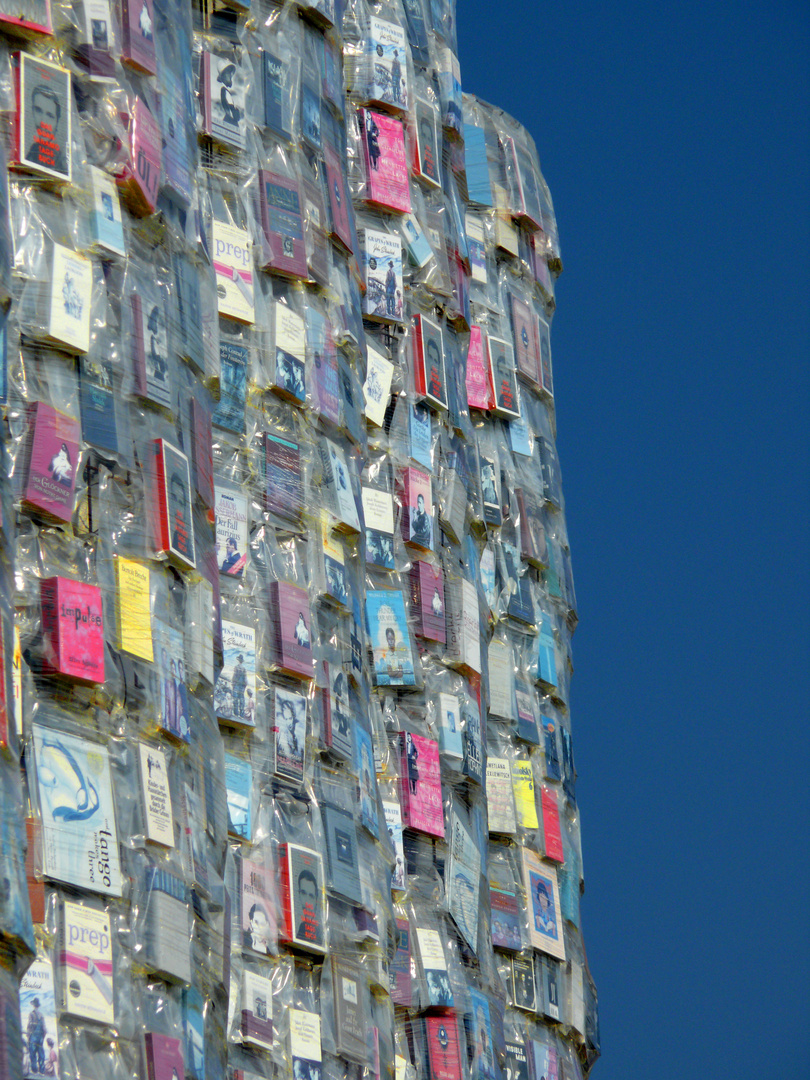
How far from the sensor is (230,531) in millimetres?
7176

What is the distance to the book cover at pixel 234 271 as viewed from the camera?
7488mm

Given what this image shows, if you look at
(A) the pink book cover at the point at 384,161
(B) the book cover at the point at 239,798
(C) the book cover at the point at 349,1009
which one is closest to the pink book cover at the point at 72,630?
(B) the book cover at the point at 239,798

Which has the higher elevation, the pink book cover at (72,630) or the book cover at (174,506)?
the book cover at (174,506)

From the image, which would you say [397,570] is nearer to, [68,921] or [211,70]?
[211,70]

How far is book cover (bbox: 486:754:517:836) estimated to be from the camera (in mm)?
10375

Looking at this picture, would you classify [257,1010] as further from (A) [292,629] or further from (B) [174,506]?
(B) [174,506]

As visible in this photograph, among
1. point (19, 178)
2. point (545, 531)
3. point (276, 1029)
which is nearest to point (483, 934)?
point (276, 1029)

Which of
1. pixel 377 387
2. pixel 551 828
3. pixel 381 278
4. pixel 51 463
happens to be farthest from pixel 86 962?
pixel 551 828

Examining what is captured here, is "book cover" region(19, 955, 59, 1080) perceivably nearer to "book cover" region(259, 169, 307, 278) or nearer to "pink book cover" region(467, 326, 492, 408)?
"book cover" region(259, 169, 307, 278)

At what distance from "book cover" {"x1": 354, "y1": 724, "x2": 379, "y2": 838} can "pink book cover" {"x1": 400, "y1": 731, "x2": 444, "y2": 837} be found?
31.8 inches

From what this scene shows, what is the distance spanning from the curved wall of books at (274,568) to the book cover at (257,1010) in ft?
0.06

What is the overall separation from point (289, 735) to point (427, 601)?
2.06 metres

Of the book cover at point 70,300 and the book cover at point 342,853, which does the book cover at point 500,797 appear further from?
the book cover at point 70,300

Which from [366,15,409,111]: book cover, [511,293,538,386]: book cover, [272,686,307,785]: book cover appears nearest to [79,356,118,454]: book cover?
[272,686,307,785]: book cover
